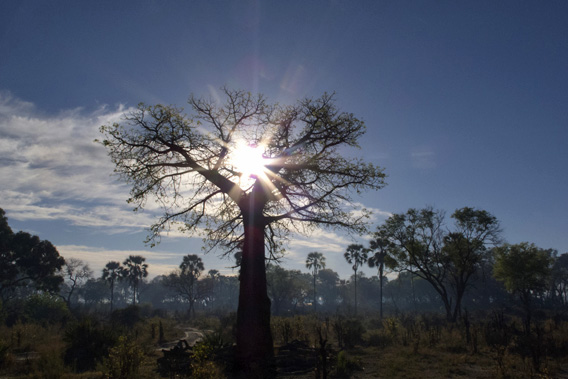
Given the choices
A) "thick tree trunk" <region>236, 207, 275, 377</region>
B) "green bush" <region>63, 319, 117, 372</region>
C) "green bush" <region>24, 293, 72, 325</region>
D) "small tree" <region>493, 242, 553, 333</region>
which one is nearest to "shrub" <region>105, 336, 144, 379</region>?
"thick tree trunk" <region>236, 207, 275, 377</region>

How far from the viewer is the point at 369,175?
11.6 meters

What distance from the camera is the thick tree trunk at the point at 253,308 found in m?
10.1

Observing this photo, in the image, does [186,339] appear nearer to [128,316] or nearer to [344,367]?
[128,316]

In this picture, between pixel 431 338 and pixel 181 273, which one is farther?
pixel 181 273

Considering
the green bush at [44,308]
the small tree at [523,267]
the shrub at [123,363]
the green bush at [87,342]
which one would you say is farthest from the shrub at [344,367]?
the green bush at [44,308]

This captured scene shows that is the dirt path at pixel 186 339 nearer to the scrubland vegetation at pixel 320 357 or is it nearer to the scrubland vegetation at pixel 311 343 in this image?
the scrubland vegetation at pixel 311 343

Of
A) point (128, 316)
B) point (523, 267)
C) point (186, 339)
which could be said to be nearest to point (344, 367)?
point (186, 339)

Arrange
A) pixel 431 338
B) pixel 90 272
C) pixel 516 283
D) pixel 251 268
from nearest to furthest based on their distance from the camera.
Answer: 1. pixel 251 268
2. pixel 431 338
3. pixel 516 283
4. pixel 90 272

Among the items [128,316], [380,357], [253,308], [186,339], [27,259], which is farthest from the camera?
[27,259]

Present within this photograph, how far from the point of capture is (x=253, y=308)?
10688 mm

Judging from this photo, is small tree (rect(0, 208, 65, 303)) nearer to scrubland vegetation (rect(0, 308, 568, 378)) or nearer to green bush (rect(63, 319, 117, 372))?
scrubland vegetation (rect(0, 308, 568, 378))

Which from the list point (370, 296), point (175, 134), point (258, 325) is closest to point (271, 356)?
point (258, 325)

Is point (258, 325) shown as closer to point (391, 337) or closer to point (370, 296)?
point (391, 337)

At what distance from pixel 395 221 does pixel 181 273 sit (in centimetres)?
4492
